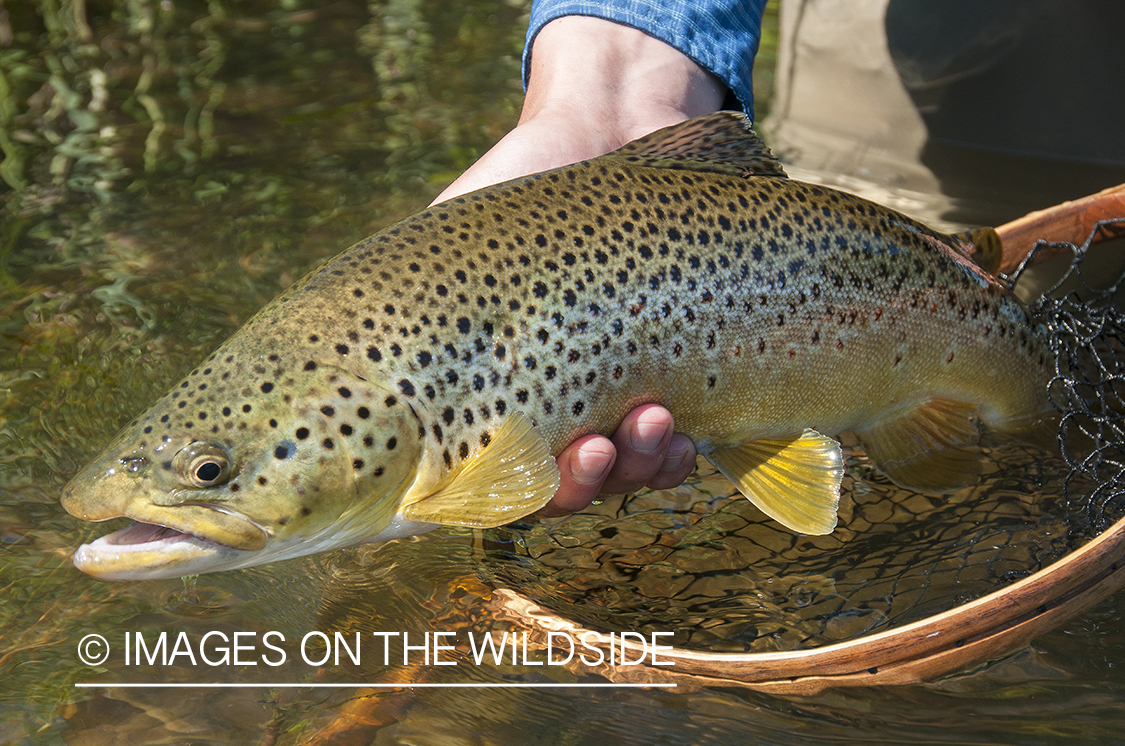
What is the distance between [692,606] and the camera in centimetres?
281

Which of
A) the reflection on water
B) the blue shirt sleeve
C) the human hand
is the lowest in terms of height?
the reflection on water

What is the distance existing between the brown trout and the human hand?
0.13m

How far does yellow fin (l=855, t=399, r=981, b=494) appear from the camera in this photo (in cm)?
297

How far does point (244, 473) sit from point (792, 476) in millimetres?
1436

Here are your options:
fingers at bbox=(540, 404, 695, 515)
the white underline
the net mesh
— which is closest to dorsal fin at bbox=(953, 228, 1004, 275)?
the net mesh

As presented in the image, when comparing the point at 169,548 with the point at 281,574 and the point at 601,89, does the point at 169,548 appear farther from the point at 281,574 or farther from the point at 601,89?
the point at 601,89

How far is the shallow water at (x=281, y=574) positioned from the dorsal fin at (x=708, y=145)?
47.0 inches

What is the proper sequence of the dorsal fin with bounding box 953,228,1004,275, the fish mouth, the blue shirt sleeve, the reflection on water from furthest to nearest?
the blue shirt sleeve
the dorsal fin with bounding box 953,228,1004,275
the reflection on water
the fish mouth

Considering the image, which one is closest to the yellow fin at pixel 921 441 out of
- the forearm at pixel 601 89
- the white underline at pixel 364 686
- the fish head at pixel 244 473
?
the white underline at pixel 364 686

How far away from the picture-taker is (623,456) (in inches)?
99.3

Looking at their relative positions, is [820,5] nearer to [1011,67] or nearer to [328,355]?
[1011,67]

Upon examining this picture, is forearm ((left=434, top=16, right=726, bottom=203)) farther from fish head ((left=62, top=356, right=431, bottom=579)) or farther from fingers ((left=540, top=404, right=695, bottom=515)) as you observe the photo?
fish head ((left=62, top=356, right=431, bottom=579))

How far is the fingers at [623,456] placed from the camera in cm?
244

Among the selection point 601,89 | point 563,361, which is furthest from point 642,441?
point 601,89
